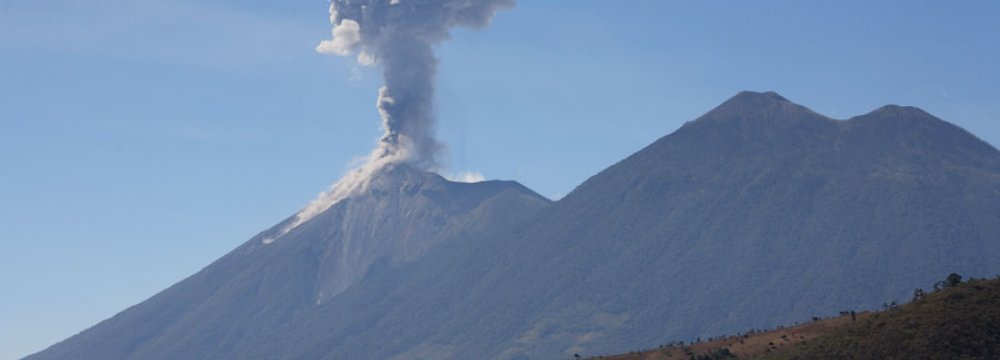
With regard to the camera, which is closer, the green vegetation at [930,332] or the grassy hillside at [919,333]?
the green vegetation at [930,332]

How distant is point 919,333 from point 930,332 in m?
0.69

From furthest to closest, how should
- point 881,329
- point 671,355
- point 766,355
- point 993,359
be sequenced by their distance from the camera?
point 671,355, point 766,355, point 881,329, point 993,359

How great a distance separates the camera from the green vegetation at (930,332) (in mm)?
83812

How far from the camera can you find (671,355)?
4065 inches

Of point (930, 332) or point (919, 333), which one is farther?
point (919, 333)

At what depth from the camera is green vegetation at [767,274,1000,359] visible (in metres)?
83.8

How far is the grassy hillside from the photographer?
83.9m

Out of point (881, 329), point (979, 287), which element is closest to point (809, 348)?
point (881, 329)

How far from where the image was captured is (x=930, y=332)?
8525 cm

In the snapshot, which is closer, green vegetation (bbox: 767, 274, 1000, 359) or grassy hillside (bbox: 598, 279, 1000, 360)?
green vegetation (bbox: 767, 274, 1000, 359)

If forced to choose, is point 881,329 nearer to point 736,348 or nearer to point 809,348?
point 809,348

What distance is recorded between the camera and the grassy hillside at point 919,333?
8394 cm

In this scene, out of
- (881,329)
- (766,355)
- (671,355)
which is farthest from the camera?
(671,355)

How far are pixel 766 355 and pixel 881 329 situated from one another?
941cm
